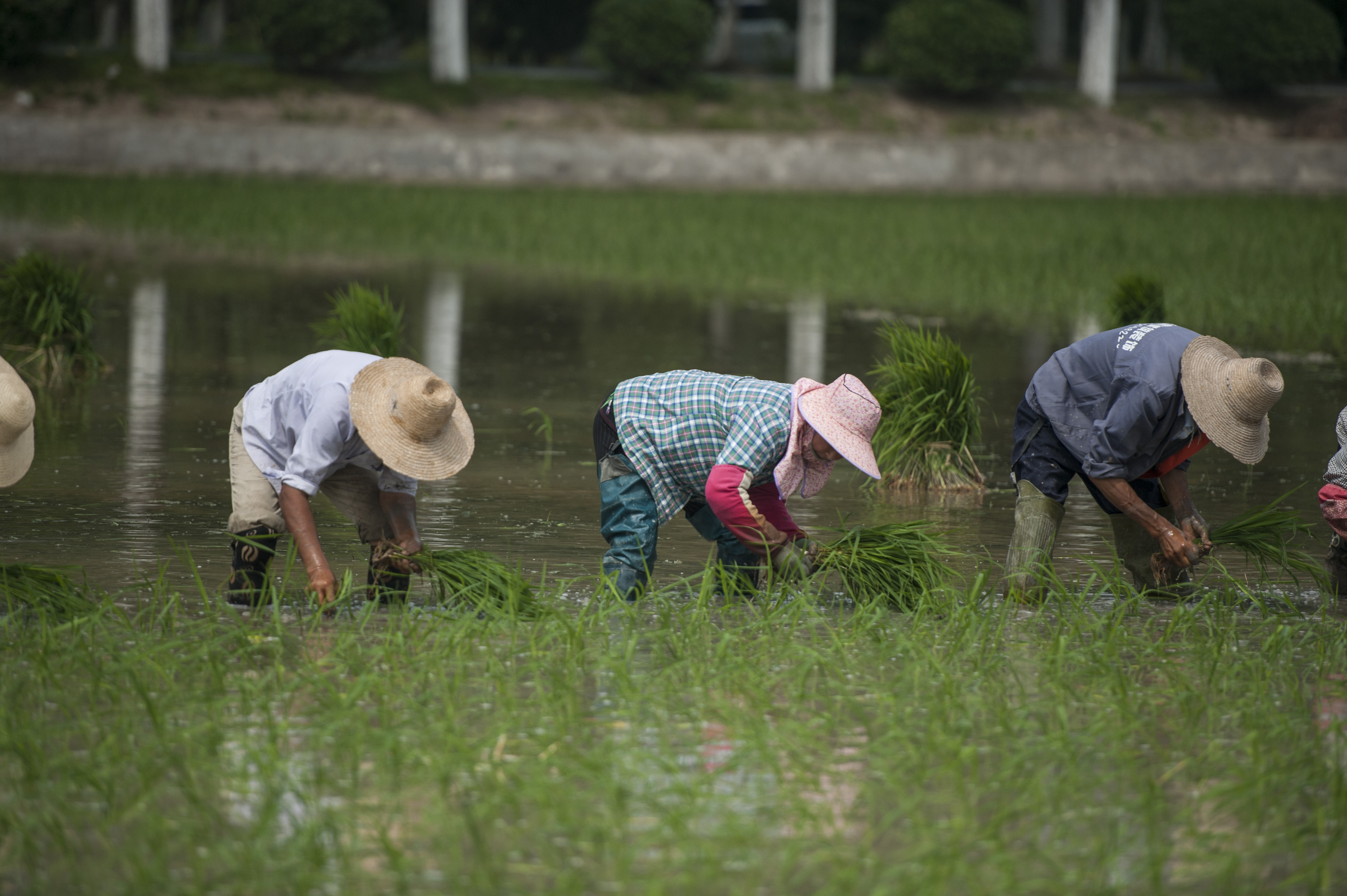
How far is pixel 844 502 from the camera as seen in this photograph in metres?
7.38

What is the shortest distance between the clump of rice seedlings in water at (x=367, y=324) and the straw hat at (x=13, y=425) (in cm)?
432

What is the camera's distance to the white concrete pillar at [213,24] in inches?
1550

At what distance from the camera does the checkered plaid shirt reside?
4.87 meters

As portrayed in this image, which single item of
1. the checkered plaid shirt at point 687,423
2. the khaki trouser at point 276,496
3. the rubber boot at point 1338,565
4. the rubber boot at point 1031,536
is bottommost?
the rubber boot at point 1338,565


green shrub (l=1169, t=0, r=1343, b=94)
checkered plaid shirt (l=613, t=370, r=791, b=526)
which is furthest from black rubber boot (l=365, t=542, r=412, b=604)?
green shrub (l=1169, t=0, r=1343, b=94)

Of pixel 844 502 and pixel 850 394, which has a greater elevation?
pixel 850 394

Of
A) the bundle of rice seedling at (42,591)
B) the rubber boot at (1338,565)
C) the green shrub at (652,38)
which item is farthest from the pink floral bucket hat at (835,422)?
the green shrub at (652,38)

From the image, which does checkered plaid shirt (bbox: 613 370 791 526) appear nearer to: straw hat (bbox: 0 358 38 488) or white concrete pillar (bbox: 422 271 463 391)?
straw hat (bbox: 0 358 38 488)

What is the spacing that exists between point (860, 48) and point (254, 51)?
1673 cm

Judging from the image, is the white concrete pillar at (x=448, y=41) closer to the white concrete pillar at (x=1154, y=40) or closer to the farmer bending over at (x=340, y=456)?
the white concrete pillar at (x=1154, y=40)

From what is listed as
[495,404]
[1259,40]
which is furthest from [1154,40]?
[495,404]

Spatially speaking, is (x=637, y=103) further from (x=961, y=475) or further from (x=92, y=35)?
(x=961, y=475)

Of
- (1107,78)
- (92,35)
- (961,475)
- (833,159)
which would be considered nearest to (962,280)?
(961,475)

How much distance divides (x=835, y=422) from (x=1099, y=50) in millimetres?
35060
